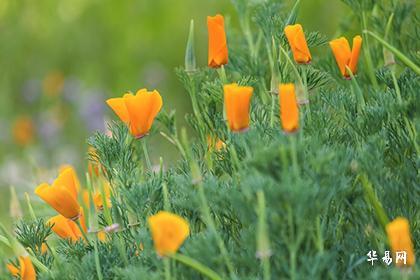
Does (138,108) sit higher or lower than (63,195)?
higher

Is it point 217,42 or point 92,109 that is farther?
point 92,109

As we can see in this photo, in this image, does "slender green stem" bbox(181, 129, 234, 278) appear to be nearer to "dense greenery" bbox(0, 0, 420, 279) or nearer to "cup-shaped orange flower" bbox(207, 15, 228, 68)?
"dense greenery" bbox(0, 0, 420, 279)

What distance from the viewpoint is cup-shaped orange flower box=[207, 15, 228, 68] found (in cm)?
180

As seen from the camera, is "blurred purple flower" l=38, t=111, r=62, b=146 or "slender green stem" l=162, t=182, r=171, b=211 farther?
"blurred purple flower" l=38, t=111, r=62, b=146

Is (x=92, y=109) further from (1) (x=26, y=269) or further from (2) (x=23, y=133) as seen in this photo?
(1) (x=26, y=269)

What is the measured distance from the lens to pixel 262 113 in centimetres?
189

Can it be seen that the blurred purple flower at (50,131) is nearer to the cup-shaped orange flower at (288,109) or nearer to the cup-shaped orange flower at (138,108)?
the cup-shaped orange flower at (138,108)

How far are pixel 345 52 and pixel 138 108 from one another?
16.8 inches

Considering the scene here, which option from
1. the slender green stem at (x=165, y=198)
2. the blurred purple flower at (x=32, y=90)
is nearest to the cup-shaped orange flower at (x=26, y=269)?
the slender green stem at (x=165, y=198)

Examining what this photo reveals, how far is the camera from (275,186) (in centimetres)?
136

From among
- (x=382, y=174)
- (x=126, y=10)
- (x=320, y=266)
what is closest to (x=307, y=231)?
(x=320, y=266)

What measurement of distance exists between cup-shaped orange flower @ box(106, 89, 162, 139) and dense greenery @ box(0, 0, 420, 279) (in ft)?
0.14

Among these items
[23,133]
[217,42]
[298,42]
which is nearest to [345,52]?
[298,42]

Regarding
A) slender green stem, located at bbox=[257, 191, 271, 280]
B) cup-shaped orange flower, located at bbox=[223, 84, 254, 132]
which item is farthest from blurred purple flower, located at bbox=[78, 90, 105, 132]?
slender green stem, located at bbox=[257, 191, 271, 280]
